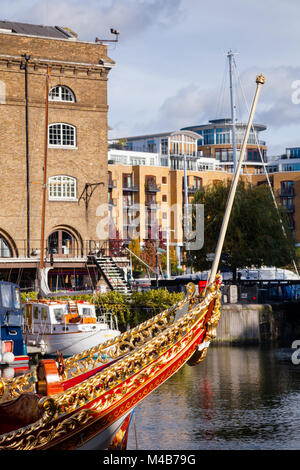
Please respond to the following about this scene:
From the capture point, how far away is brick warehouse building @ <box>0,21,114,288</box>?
47.4 metres

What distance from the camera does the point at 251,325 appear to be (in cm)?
3878

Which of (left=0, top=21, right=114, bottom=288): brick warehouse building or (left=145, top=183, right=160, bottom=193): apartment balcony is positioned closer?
(left=0, top=21, right=114, bottom=288): brick warehouse building

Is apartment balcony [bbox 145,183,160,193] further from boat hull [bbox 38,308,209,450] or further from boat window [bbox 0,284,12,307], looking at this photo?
boat hull [bbox 38,308,209,450]

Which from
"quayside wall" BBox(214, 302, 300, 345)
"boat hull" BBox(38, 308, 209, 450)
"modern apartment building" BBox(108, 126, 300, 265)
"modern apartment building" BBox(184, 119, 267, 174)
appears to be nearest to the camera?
"boat hull" BBox(38, 308, 209, 450)

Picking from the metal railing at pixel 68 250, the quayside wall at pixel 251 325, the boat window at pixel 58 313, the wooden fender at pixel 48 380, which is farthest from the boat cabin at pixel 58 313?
the wooden fender at pixel 48 380

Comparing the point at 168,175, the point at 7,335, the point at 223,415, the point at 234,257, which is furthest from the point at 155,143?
the point at 223,415

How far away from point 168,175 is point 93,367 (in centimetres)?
8380

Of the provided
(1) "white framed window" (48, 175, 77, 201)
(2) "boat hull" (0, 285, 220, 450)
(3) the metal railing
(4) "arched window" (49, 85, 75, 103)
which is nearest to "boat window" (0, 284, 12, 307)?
(2) "boat hull" (0, 285, 220, 450)

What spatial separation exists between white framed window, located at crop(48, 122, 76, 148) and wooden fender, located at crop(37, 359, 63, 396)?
36.3 m

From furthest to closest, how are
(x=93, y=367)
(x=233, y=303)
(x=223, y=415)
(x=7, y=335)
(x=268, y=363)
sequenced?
1. (x=233, y=303)
2. (x=268, y=363)
3. (x=7, y=335)
4. (x=223, y=415)
5. (x=93, y=367)

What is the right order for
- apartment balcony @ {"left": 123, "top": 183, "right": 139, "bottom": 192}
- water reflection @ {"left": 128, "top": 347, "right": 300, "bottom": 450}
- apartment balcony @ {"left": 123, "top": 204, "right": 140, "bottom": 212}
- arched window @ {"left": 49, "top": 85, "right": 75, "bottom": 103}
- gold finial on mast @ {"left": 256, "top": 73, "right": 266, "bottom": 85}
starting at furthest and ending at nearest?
apartment balcony @ {"left": 123, "top": 183, "right": 139, "bottom": 192} < apartment balcony @ {"left": 123, "top": 204, "right": 140, "bottom": 212} < arched window @ {"left": 49, "top": 85, "right": 75, "bottom": 103} < water reflection @ {"left": 128, "top": 347, "right": 300, "bottom": 450} < gold finial on mast @ {"left": 256, "top": 73, "right": 266, "bottom": 85}

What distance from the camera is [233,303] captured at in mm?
39969

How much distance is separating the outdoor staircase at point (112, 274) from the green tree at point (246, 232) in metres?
4.16

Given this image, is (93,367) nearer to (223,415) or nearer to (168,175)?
(223,415)
